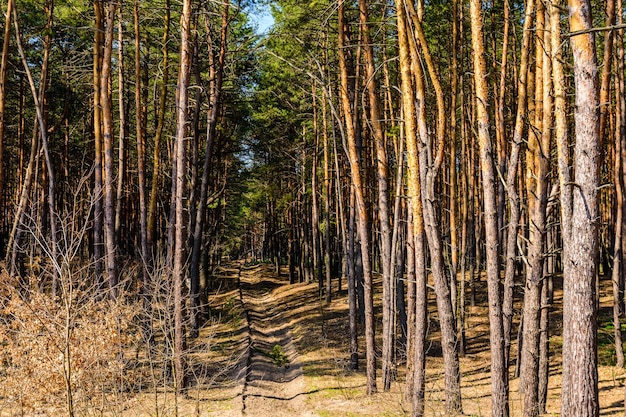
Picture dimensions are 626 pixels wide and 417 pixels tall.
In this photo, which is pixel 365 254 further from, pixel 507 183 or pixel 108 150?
pixel 108 150

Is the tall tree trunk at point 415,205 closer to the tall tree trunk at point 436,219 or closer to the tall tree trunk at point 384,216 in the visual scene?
the tall tree trunk at point 436,219

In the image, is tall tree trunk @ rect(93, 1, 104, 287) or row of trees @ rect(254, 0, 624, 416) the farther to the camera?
tall tree trunk @ rect(93, 1, 104, 287)

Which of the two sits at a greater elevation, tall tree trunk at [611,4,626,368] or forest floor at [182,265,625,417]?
tall tree trunk at [611,4,626,368]

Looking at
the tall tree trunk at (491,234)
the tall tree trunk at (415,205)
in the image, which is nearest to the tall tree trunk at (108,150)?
the tall tree trunk at (415,205)

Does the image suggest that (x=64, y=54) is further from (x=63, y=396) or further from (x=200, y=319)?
(x=63, y=396)

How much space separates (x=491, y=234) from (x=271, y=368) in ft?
31.0

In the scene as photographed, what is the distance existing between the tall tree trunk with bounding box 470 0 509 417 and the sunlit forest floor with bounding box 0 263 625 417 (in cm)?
113

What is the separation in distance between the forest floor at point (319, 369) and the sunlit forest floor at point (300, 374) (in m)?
0.03

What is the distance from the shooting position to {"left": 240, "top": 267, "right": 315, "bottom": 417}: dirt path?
41.6 feet

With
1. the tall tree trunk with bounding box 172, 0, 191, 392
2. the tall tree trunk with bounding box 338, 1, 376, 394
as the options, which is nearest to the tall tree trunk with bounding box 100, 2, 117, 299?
the tall tree trunk with bounding box 172, 0, 191, 392

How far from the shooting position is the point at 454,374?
380 inches

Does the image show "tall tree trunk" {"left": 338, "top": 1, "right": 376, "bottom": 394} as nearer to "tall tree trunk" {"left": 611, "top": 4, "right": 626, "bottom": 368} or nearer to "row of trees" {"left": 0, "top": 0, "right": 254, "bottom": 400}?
"row of trees" {"left": 0, "top": 0, "right": 254, "bottom": 400}

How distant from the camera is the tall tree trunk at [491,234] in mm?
8797

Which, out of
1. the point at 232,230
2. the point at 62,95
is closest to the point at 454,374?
the point at 62,95
